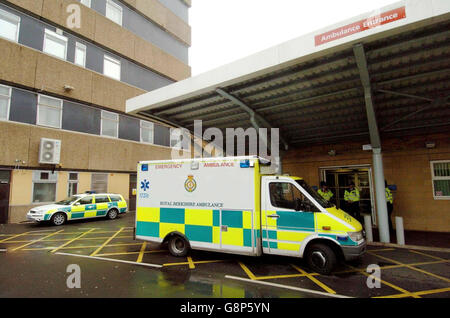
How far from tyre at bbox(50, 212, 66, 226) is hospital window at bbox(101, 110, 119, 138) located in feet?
20.5

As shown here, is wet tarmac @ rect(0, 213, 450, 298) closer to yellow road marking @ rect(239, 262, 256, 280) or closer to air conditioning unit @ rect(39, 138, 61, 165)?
yellow road marking @ rect(239, 262, 256, 280)

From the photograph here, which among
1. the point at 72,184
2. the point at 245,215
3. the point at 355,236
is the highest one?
the point at 72,184

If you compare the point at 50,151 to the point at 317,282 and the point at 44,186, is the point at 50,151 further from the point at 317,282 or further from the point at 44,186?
the point at 317,282

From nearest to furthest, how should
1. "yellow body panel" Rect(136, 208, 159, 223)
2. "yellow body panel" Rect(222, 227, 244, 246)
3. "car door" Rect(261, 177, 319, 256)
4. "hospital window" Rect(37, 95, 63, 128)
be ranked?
"car door" Rect(261, 177, 319, 256)
"yellow body panel" Rect(222, 227, 244, 246)
"yellow body panel" Rect(136, 208, 159, 223)
"hospital window" Rect(37, 95, 63, 128)

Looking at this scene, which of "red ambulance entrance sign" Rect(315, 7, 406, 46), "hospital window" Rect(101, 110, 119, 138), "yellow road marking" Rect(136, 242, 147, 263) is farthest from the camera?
"hospital window" Rect(101, 110, 119, 138)

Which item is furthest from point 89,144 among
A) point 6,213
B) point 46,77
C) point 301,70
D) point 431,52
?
point 431,52

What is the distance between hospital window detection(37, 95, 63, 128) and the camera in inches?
512

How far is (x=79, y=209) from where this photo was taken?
11.9 metres

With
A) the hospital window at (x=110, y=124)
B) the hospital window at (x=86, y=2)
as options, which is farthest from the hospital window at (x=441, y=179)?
the hospital window at (x=86, y=2)

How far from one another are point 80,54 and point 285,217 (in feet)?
53.6

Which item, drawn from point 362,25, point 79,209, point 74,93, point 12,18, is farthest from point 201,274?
point 12,18

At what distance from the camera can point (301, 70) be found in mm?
6293

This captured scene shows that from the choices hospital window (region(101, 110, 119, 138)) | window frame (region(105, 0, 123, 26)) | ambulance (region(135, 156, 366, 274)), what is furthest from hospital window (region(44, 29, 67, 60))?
ambulance (region(135, 156, 366, 274))
